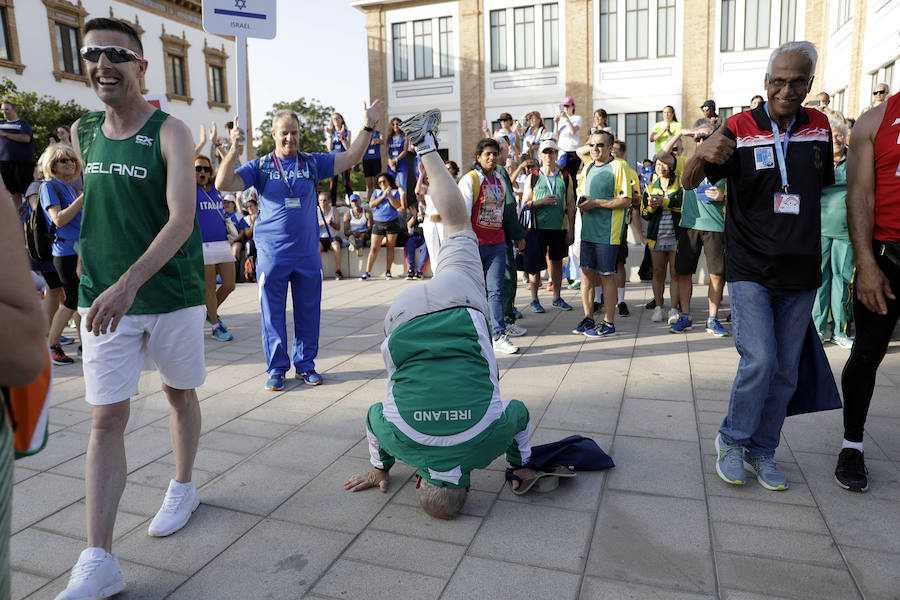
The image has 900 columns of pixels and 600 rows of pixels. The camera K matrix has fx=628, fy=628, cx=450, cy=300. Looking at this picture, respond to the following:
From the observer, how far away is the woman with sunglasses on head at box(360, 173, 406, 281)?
12008 millimetres

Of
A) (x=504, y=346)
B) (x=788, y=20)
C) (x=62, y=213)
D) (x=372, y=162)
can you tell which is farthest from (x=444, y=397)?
(x=788, y=20)

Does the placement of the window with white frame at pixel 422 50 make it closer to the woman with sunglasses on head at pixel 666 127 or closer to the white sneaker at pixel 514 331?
the woman with sunglasses on head at pixel 666 127

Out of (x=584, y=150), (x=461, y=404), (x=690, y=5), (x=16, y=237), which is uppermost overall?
(x=690, y=5)

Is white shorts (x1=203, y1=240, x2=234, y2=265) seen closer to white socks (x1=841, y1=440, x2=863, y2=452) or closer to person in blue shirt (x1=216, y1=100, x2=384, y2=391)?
person in blue shirt (x1=216, y1=100, x2=384, y2=391)

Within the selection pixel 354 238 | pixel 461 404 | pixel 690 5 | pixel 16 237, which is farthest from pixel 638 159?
pixel 16 237

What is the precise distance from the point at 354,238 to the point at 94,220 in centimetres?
1028

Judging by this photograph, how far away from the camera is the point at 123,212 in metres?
2.62

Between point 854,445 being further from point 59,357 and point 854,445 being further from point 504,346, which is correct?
point 59,357

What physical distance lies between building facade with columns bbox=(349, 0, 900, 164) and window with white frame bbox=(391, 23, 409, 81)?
43 millimetres

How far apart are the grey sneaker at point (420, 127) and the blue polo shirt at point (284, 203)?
1828mm

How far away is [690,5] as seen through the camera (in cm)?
2242

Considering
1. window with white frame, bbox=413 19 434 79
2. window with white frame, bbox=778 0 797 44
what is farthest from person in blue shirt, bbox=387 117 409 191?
window with white frame, bbox=778 0 797 44

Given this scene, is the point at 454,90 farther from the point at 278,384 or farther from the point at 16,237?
the point at 16,237

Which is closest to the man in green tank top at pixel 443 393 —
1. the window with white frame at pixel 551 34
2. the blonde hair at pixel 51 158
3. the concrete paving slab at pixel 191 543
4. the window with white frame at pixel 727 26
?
the concrete paving slab at pixel 191 543
